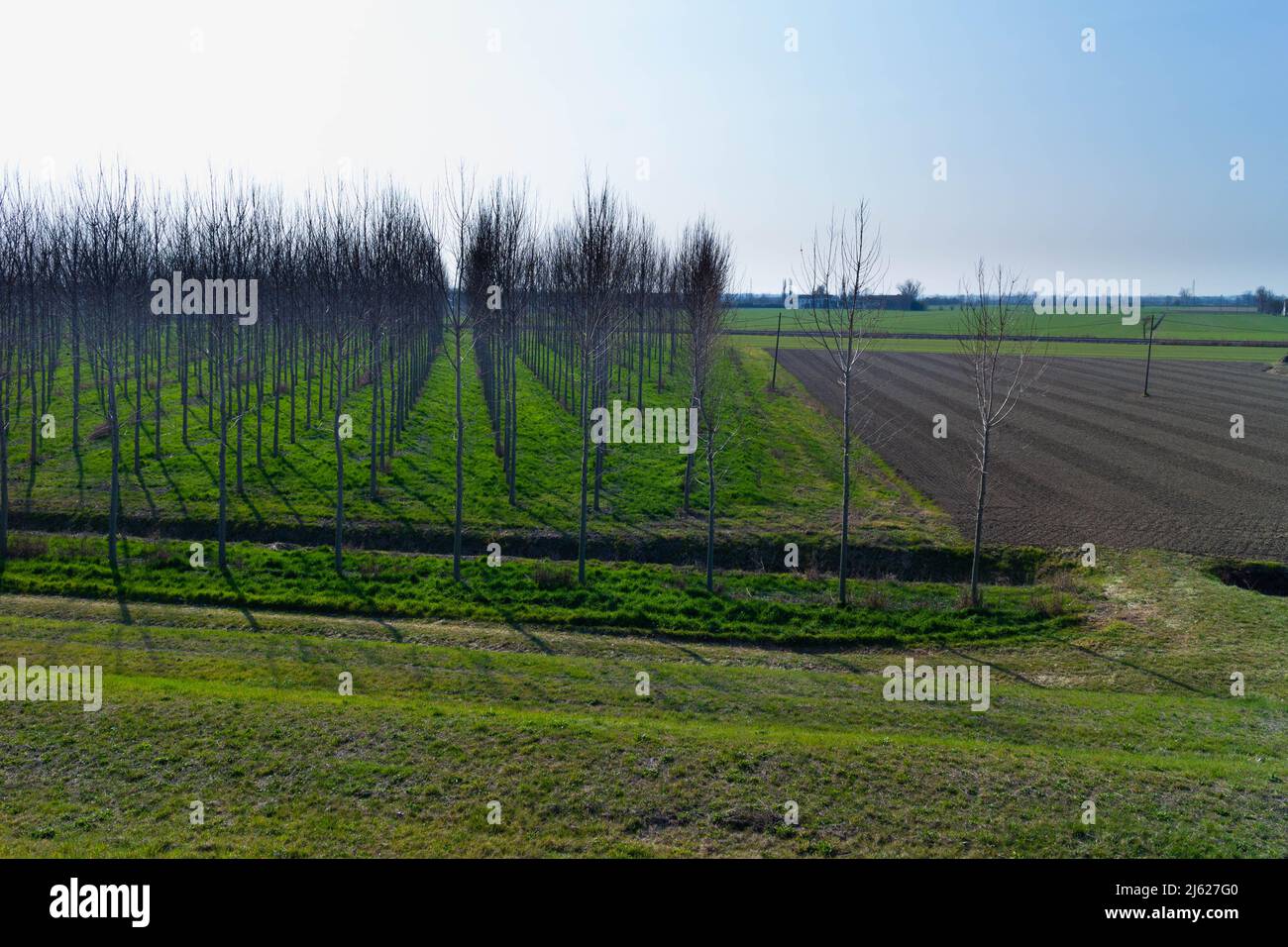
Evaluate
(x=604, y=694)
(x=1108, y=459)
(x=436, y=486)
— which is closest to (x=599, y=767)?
(x=604, y=694)

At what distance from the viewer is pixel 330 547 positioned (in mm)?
23578

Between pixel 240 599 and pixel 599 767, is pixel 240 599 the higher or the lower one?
the higher one

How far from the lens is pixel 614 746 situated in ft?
38.9

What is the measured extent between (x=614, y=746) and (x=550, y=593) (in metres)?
9.11

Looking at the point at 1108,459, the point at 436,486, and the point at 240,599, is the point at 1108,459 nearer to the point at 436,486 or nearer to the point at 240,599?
the point at 436,486

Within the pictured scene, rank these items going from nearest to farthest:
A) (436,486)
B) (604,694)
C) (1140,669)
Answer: (604,694)
(1140,669)
(436,486)

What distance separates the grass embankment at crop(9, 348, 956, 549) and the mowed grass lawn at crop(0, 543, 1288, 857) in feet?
23.3

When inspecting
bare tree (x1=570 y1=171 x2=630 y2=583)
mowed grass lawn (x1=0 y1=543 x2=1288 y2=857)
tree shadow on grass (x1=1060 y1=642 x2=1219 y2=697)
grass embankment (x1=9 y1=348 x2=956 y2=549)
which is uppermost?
bare tree (x1=570 y1=171 x2=630 y2=583)

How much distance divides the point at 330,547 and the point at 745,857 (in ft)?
57.5

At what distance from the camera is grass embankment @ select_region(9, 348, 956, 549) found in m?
25.4

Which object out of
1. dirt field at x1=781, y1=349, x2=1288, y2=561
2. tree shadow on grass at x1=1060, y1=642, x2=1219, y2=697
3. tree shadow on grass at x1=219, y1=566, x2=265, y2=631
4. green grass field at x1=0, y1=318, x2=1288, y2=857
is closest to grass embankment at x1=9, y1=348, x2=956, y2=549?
green grass field at x1=0, y1=318, x2=1288, y2=857

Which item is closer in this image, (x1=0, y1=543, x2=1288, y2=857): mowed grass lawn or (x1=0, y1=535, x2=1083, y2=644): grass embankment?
(x1=0, y1=543, x2=1288, y2=857): mowed grass lawn

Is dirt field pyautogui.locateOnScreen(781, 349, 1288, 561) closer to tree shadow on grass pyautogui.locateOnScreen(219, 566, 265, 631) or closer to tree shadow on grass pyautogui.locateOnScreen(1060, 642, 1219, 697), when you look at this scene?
tree shadow on grass pyautogui.locateOnScreen(1060, 642, 1219, 697)

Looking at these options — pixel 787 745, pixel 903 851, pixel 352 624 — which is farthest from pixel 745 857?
pixel 352 624
